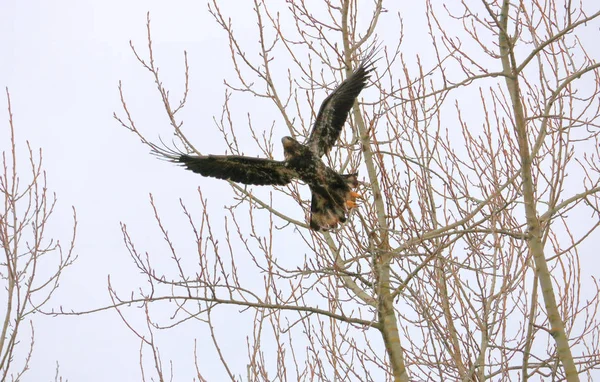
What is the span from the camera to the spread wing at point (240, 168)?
18.2 ft

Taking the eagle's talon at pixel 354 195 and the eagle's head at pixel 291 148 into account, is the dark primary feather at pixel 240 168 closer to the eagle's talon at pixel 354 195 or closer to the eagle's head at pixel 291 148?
the eagle's head at pixel 291 148

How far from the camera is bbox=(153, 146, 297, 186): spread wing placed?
218 inches

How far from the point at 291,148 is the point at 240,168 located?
17.4 inches

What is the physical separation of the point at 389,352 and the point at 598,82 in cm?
223

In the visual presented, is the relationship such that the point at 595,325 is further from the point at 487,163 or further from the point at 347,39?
the point at 347,39

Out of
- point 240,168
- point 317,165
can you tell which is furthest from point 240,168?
point 317,165

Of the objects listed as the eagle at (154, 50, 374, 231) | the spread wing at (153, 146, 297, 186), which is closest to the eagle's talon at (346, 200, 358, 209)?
the eagle at (154, 50, 374, 231)

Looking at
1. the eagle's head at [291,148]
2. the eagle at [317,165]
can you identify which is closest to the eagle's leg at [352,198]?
the eagle at [317,165]

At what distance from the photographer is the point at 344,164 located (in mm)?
5625

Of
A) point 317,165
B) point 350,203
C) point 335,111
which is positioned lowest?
point 350,203

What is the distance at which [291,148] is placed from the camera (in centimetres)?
571

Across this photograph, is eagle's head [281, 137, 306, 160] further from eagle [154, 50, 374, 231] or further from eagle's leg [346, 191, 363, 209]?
eagle's leg [346, 191, 363, 209]

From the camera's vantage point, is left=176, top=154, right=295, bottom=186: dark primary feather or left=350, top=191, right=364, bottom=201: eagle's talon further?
left=176, top=154, right=295, bottom=186: dark primary feather

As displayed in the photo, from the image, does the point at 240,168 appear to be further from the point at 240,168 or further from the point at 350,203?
the point at 350,203
